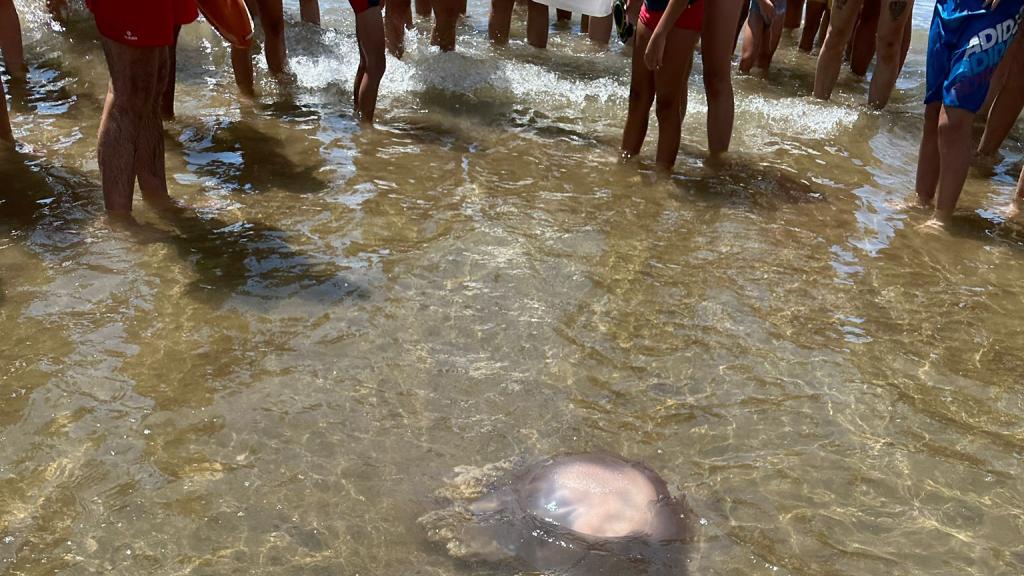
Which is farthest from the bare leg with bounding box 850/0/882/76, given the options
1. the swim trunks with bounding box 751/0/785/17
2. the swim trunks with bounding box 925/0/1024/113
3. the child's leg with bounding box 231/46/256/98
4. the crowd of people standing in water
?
the child's leg with bounding box 231/46/256/98

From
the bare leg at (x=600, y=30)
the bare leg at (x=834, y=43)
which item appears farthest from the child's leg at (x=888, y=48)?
the bare leg at (x=600, y=30)

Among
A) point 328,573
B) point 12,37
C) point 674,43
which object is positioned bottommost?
point 328,573

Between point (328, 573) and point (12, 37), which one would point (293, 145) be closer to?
point (12, 37)

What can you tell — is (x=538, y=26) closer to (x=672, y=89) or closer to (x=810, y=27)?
(x=810, y=27)

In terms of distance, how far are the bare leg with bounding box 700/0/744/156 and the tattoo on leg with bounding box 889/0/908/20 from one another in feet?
7.36

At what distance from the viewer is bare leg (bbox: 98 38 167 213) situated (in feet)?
14.0

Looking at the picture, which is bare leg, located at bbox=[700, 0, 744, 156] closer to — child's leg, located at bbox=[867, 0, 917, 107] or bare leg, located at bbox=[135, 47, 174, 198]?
child's leg, located at bbox=[867, 0, 917, 107]

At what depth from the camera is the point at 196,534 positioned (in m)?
2.53

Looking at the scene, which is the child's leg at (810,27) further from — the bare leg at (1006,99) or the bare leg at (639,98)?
the bare leg at (639,98)

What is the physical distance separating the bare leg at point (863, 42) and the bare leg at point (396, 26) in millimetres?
4887

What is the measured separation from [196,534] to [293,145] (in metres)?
3.86

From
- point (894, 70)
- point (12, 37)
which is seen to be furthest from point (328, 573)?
point (894, 70)

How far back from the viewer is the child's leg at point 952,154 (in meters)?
5.20

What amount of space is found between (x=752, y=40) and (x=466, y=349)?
6738 mm
